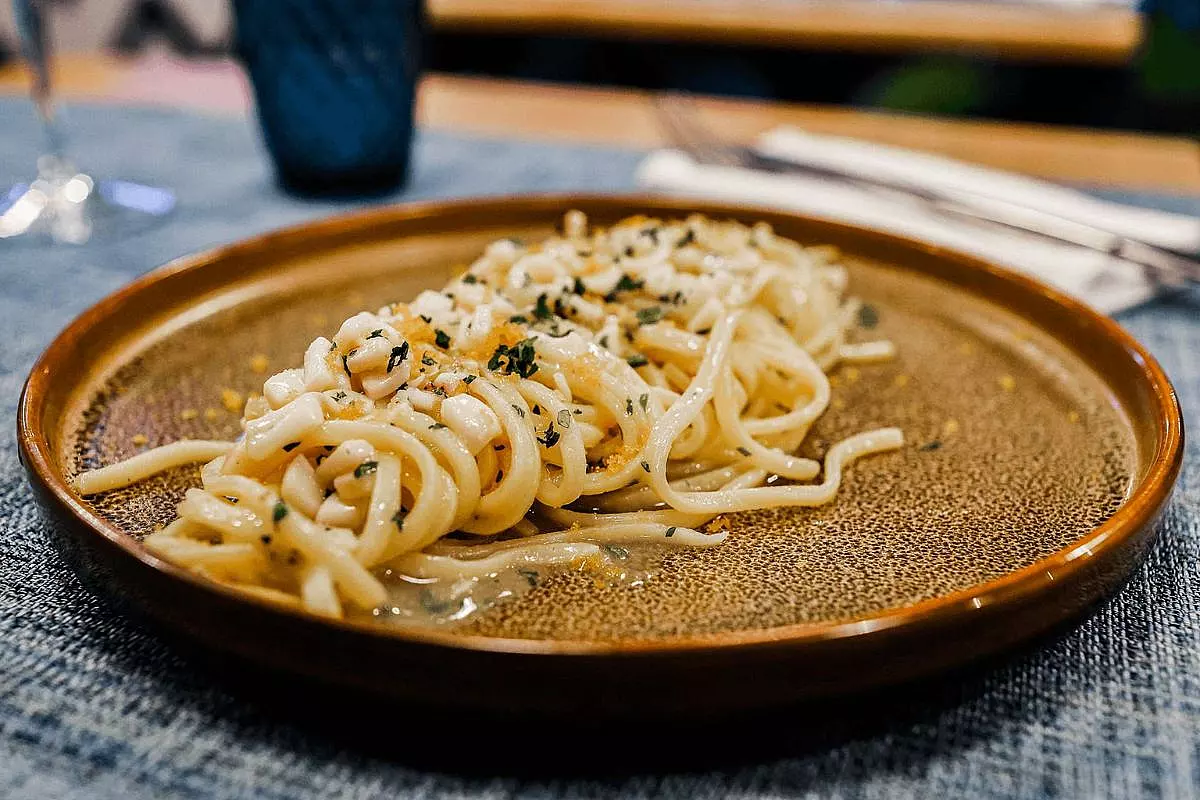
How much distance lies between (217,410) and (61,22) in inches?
303

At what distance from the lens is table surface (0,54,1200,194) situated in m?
3.71

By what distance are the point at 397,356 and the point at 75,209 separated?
2.13m

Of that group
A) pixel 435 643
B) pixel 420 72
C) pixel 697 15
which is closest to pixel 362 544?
pixel 435 643

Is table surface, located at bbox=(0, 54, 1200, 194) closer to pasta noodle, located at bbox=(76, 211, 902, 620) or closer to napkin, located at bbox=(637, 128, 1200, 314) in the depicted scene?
napkin, located at bbox=(637, 128, 1200, 314)

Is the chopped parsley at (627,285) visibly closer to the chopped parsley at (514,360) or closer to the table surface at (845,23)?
the chopped parsley at (514,360)

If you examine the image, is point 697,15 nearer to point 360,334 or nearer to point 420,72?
point 420,72

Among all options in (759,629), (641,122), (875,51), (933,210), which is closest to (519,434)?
(759,629)

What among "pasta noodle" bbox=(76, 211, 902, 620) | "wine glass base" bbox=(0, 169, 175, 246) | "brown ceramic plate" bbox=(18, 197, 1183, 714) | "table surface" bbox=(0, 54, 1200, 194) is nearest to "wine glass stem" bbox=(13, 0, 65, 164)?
"wine glass base" bbox=(0, 169, 175, 246)

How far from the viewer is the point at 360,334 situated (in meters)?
1.56

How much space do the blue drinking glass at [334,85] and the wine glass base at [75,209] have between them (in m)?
0.44

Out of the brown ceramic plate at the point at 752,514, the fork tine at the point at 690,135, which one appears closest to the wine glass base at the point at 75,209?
the brown ceramic plate at the point at 752,514

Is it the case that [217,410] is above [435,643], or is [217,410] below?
below

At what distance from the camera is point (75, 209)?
123 inches

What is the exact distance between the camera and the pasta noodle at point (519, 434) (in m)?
1.36
